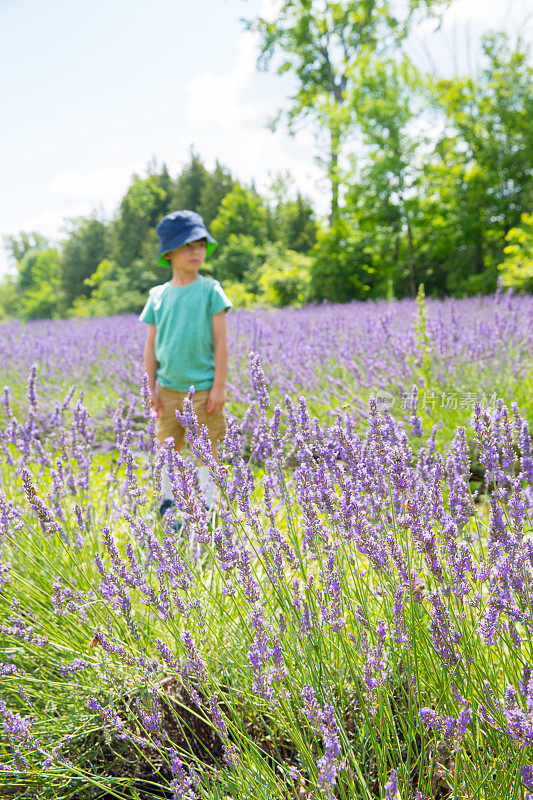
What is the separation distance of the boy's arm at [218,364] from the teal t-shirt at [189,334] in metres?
0.06

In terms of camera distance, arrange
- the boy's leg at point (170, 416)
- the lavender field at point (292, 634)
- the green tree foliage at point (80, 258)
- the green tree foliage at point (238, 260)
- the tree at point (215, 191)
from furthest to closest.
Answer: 1. the green tree foliage at point (80, 258)
2. the tree at point (215, 191)
3. the green tree foliage at point (238, 260)
4. the boy's leg at point (170, 416)
5. the lavender field at point (292, 634)

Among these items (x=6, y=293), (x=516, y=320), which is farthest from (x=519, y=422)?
(x=6, y=293)

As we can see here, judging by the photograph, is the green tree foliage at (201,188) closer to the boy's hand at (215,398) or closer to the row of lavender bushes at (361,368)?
the row of lavender bushes at (361,368)

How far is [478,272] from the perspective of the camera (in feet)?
45.9

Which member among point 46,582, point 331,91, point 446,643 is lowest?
point 46,582

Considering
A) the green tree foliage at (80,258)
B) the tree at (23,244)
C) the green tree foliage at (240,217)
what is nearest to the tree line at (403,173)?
the green tree foliage at (240,217)

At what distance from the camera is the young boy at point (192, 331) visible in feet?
9.95

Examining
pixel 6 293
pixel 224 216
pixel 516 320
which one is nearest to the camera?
pixel 516 320

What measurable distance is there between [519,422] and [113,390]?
17.0 feet

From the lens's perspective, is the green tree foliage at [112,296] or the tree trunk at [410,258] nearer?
the tree trunk at [410,258]

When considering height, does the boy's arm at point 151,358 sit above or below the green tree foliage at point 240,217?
below

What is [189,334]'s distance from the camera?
10.1 feet

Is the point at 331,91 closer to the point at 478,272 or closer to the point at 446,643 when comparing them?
the point at 478,272

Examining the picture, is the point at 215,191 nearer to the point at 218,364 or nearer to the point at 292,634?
the point at 218,364
